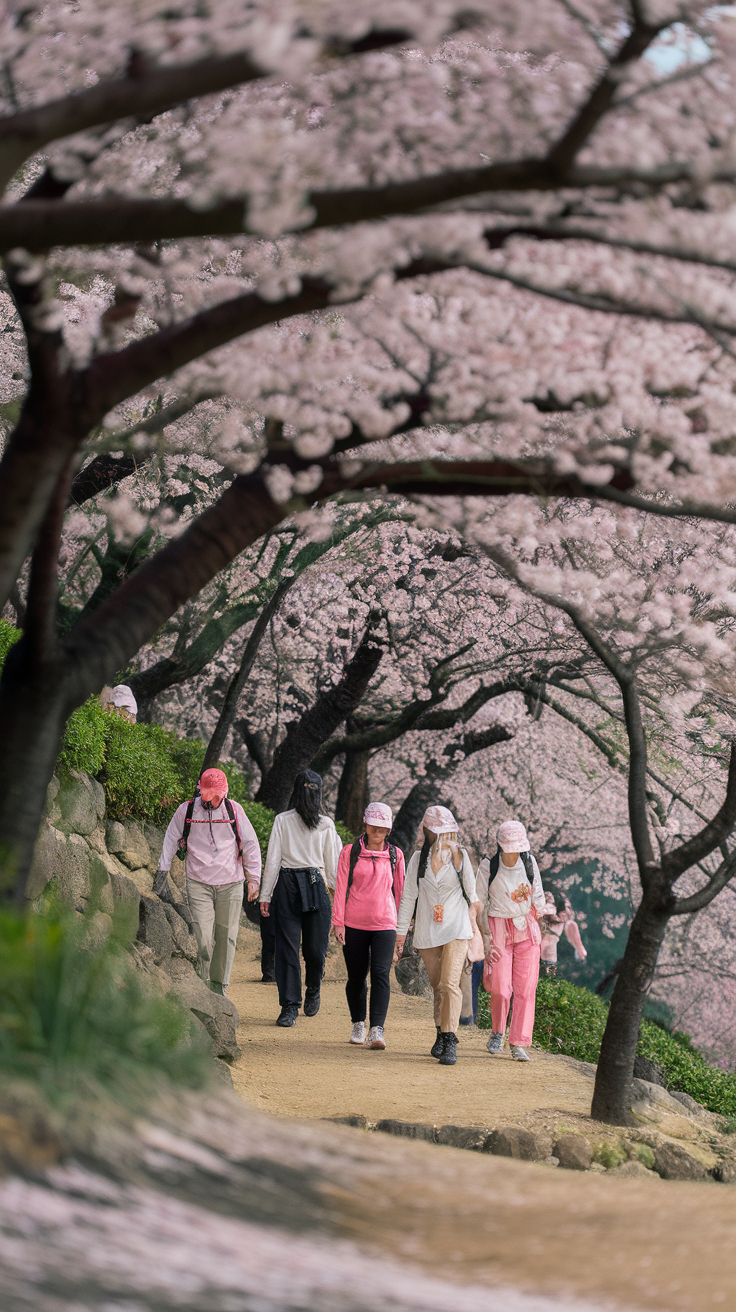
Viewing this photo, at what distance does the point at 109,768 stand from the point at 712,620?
539 centimetres

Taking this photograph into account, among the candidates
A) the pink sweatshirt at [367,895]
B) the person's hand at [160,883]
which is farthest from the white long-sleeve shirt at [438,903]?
the person's hand at [160,883]

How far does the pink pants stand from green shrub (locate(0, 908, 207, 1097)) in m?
5.47

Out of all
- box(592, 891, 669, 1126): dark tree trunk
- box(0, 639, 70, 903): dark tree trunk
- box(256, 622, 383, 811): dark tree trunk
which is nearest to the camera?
box(0, 639, 70, 903): dark tree trunk

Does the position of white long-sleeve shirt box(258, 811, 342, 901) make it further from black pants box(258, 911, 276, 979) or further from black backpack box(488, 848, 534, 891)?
black pants box(258, 911, 276, 979)

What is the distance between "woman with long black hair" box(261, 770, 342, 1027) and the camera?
8.95m

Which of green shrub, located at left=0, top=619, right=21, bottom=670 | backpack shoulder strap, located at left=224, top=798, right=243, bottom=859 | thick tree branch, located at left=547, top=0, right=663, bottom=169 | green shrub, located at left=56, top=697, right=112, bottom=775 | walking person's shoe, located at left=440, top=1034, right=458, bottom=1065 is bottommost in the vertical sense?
walking person's shoe, located at left=440, top=1034, right=458, bottom=1065

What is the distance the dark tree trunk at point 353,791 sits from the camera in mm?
18984

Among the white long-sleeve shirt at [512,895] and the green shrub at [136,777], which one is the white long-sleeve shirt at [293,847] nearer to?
the white long-sleeve shirt at [512,895]

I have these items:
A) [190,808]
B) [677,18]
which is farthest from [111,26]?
[190,808]

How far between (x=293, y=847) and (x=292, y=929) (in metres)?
0.67

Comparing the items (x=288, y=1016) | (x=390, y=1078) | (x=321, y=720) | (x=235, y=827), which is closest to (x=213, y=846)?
(x=235, y=827)

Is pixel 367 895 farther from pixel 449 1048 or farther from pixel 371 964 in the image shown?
pixel 449 1048

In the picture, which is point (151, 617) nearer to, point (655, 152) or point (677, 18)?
point (655, 152)

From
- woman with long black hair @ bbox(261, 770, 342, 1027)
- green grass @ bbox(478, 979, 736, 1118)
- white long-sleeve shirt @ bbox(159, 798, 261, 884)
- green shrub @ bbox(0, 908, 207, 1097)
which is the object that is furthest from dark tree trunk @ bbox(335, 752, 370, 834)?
green shrub @ bbox(0, 908, 207, 1097)
